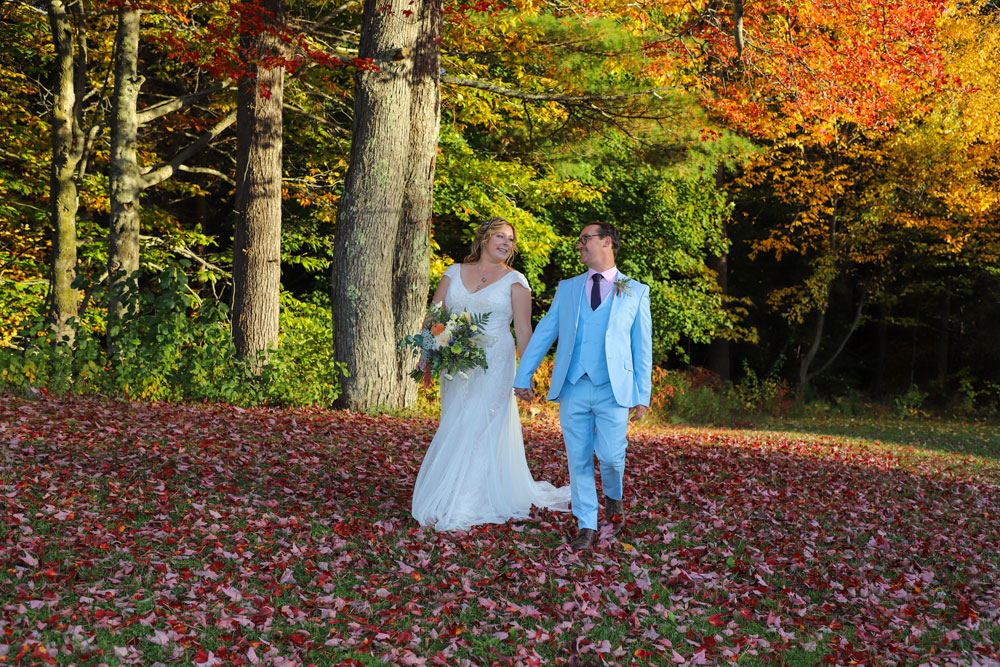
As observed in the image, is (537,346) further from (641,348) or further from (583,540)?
(583,540)

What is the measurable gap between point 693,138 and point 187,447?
34.7 ft

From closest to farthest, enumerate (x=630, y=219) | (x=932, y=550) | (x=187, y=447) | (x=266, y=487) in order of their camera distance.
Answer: (x=932, y=550) < (x=266, y=487) < (x=187, y=447) < (x=630, y=219)

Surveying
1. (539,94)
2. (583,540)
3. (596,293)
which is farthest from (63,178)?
(583,540)

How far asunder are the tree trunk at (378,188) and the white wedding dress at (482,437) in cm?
472

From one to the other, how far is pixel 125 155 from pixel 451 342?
9.67 metres

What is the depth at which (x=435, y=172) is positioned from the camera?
15.5 metres

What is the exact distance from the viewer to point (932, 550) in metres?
6.58

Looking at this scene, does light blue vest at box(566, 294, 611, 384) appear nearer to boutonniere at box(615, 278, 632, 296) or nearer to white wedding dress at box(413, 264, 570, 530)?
boutonniere at box(615, 278, 632, 296)

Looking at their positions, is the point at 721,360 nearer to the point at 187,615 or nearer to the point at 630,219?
the point at 630,219

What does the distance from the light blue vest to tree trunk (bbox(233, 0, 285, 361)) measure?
23.8 ft

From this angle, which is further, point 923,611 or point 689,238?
point 689,238

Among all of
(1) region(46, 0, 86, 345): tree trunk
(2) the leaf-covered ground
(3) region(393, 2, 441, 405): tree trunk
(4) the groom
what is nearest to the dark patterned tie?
(4) the groom

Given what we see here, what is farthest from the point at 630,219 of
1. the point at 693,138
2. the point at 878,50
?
the point at 878,50

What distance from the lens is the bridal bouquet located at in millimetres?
6449
